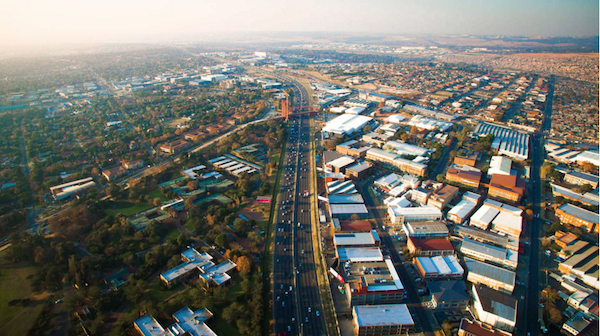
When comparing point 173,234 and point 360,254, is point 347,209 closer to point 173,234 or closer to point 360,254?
point 360,254

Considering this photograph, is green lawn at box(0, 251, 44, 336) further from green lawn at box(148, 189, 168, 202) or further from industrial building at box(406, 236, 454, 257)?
industrial building at box(406, 236, 454, 257)

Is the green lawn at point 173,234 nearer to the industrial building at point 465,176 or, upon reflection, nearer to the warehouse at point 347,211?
the warehouse at point 347,211

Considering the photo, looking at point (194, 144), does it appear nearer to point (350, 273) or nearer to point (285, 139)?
point (285, 139)

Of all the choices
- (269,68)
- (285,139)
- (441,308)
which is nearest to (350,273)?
(441,308)

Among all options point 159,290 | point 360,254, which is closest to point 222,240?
point 159,290

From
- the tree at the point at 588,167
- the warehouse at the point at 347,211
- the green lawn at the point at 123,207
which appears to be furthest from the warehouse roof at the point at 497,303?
the green lawn at the point at 123,207

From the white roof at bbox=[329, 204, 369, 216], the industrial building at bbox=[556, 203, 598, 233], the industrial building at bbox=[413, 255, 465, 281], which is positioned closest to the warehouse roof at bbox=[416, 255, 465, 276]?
the industrial building at bbox=[413, 255, 465, 281]
